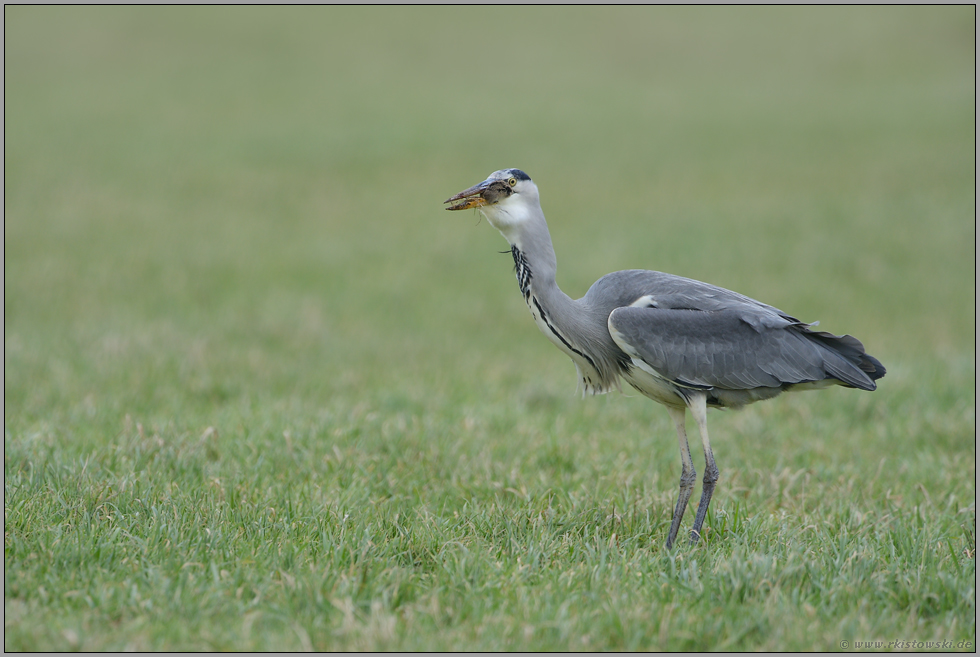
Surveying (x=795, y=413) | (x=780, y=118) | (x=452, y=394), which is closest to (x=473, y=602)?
(x=452, y=394)

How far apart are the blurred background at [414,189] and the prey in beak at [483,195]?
3.05 meters

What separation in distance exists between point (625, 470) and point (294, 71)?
22079 millimetres

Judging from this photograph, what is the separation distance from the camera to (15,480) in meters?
4.43

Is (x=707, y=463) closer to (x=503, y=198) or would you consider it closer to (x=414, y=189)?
(x=503, y=198)

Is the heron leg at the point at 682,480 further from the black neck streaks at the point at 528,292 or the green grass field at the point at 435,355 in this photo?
the black neck streaks at the point at 528,292

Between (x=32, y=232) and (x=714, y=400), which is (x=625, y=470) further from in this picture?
(x=32, y=232)

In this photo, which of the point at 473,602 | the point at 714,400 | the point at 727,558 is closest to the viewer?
the point at 473,602

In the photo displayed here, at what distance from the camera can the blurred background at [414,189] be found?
28.0ft

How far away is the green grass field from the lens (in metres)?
3.49

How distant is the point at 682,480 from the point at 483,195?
6.15ft

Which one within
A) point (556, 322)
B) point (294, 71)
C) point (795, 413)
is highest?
point (294, 71)

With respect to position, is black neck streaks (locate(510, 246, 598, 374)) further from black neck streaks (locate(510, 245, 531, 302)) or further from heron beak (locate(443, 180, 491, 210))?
heron beak (locate(443, 180, 491, 210))

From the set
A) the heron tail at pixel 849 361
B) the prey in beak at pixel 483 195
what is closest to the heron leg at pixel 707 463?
the heron tail at pixel 849 361

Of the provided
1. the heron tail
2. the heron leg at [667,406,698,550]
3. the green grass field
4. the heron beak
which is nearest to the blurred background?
the green grass field
